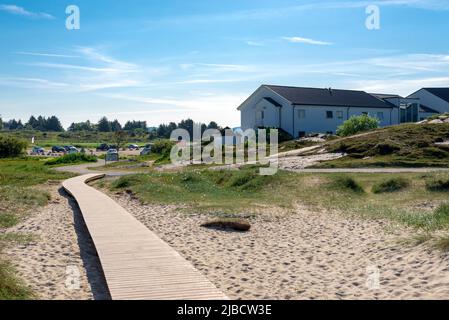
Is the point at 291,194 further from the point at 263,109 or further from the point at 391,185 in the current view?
the point at 263,109

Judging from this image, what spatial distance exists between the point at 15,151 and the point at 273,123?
107 ft

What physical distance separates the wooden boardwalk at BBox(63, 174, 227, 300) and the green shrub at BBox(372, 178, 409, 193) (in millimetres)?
12335

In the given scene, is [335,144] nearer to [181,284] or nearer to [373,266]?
[373,266]

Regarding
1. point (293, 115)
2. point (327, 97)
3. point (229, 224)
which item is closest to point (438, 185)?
point (229, 224)

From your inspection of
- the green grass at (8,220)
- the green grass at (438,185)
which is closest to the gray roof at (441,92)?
the green grass at (438,185)

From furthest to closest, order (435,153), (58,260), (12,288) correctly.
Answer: (435,153) < (58,260) < (12,288)

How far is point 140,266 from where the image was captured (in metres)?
9.79

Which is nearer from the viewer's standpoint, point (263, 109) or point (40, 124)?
point (263, 109)

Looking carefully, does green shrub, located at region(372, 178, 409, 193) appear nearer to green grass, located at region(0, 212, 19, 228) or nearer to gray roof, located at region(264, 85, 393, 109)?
green grass, located at region(0, 212, 19, 228)

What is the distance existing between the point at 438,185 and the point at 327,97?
3999cm

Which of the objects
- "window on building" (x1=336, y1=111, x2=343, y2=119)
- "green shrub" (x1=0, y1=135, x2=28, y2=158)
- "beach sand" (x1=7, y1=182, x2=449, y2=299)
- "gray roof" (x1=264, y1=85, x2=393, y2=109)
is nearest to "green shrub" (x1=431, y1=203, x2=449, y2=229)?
"beach sand" (x1=7, y1=182, x2=449, y2=299)

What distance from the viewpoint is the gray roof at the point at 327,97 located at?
189 feet

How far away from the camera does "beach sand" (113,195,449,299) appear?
923 centimetres

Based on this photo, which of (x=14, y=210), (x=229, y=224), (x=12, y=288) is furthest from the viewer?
(x=14, y=210)
